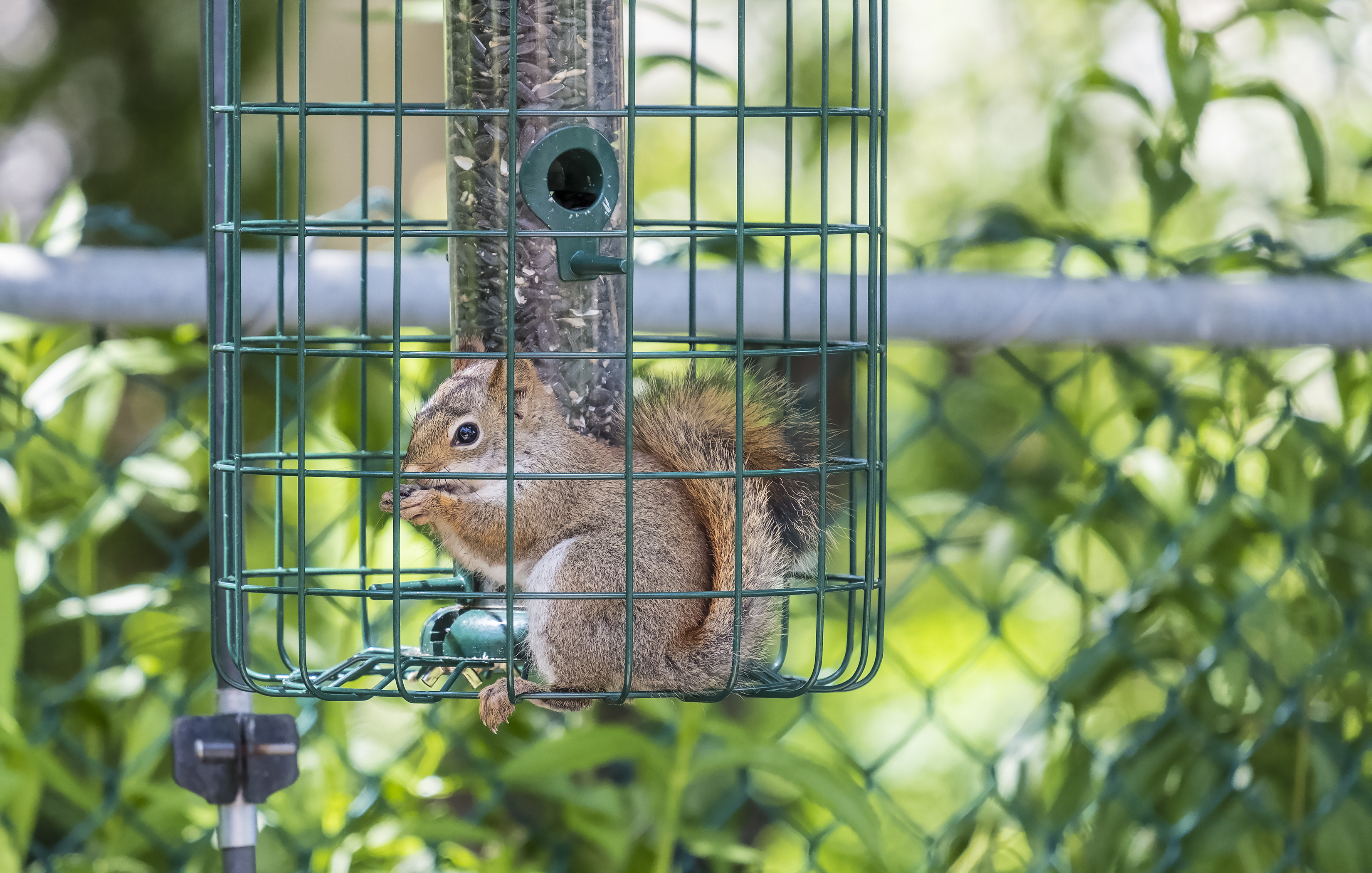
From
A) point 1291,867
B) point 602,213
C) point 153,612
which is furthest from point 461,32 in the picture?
point 1291,867

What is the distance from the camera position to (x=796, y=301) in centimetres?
166

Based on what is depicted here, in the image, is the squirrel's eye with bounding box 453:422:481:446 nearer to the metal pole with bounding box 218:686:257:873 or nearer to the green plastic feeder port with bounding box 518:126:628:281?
the green plastic feeder port with bounding box 518:126:628:281

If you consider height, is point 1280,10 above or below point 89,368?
above

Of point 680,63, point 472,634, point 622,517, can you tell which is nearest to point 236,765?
point 472,634

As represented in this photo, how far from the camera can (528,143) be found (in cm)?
133

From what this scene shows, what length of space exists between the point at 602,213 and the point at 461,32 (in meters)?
0.25

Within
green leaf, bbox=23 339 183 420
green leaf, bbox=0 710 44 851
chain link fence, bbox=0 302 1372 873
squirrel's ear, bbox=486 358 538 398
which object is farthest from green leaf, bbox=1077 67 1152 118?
green leaf, bbox=0 710 44 851

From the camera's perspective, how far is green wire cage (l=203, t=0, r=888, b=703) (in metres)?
1.16

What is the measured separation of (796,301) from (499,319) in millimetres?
414

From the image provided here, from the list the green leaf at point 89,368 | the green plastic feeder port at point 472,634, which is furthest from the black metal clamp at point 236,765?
the green leaf at point 89,368

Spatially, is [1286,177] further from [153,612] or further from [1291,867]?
[153,612]

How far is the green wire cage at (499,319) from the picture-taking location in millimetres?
1162

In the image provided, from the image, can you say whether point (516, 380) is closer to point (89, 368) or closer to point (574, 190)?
point (574, 190)

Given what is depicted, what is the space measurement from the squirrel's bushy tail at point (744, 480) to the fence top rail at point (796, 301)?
129mm
